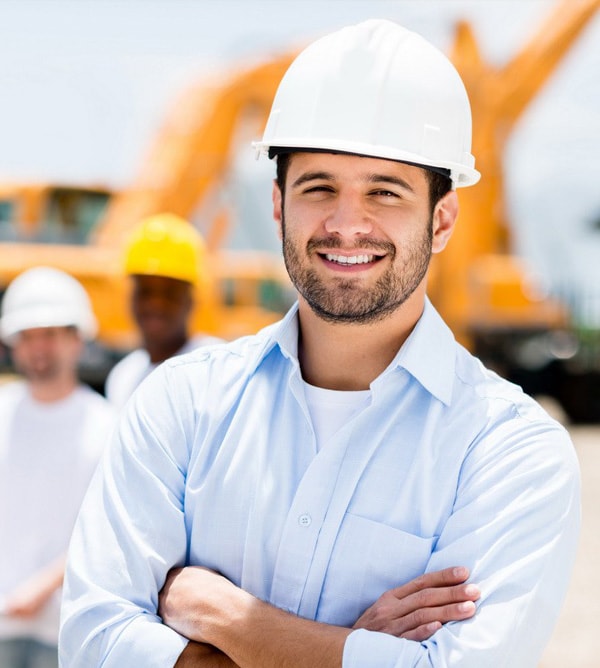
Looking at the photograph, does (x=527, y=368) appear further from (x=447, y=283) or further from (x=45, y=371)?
(x=45, y=371)

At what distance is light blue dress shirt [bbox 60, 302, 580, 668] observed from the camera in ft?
5.44

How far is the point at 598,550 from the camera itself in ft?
25.4

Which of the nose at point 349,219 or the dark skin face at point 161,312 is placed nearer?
the nose at point 349,219

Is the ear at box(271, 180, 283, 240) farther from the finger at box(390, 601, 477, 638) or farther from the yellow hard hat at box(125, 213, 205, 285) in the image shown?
the yellow hard hat at box(125, 213, 205, 285)

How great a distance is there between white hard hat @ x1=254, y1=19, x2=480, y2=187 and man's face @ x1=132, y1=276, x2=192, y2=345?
1.72 meters

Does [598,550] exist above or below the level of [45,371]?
below

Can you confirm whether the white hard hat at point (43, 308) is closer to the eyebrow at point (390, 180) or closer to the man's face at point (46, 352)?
the man's face at point (46, 352)

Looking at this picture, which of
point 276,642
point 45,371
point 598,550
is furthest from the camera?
point 598,550

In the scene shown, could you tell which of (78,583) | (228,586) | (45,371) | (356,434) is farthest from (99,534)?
(45,371)

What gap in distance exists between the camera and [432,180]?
1868 millimetres

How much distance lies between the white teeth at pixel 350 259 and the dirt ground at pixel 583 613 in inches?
163

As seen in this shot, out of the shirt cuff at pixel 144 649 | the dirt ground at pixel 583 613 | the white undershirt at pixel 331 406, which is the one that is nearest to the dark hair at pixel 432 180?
the white undershirt at pixel 331 406

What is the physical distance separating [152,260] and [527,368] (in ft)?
36.6

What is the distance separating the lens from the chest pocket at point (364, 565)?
1.71 m
